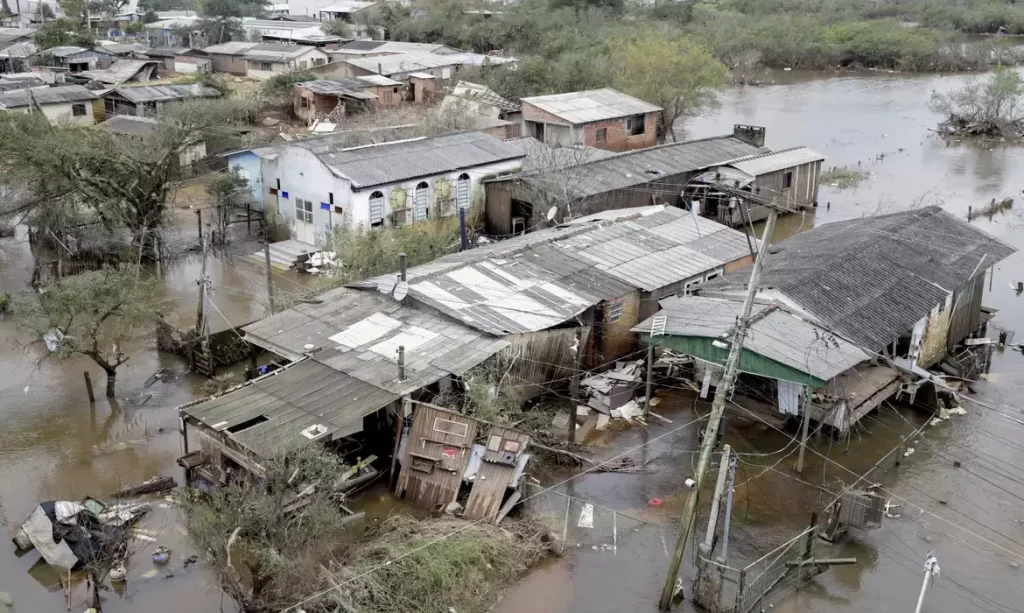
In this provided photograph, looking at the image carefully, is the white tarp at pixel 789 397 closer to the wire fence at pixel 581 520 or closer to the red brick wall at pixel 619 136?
the wire fence at pixel 581 520

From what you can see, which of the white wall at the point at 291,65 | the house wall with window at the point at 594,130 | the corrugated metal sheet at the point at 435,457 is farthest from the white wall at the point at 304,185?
the white wall at the point at 291,65

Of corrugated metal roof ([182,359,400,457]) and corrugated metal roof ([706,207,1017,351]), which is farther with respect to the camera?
corrugated metal roof ([706,207,1017,351])

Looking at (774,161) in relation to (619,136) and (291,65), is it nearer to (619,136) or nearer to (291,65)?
(619,136)

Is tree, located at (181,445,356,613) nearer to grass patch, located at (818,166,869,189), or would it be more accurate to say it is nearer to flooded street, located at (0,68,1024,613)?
flooded street, located at (0,68,1024,613)

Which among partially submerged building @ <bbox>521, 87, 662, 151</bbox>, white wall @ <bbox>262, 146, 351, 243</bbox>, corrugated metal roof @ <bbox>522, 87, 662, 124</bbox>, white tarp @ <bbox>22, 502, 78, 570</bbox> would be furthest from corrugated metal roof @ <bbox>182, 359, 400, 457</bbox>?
corrugated metal roof @ <bbox>522, 87, 662, 124</bbox>

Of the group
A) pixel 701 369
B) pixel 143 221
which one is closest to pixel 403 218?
pixel 143 221

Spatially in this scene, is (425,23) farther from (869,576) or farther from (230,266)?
(869,576)

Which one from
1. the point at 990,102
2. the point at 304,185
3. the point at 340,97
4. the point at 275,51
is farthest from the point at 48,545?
the point at 275,51
